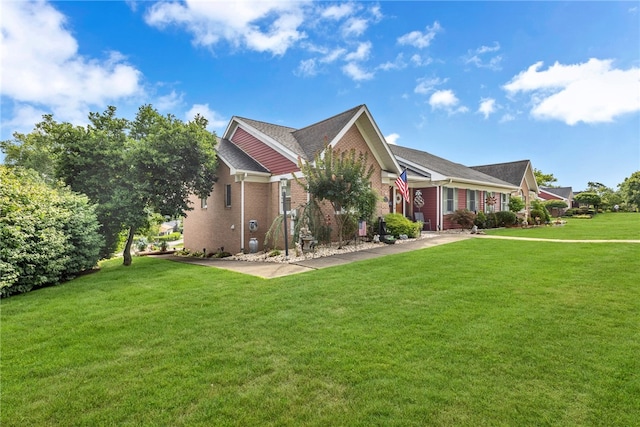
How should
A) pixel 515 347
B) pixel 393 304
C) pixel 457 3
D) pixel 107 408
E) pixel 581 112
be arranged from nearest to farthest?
pixel 107 408, pixel 515 347, pixel 393 304, pixel 457 3, pixel 581 112

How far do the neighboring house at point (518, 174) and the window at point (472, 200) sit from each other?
6373mm

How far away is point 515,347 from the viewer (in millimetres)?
3672

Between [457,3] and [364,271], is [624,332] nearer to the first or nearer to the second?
[364,271]

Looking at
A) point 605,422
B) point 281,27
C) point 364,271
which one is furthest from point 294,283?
point 281,27

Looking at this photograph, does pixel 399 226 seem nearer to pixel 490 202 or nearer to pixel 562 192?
pixel 490 202

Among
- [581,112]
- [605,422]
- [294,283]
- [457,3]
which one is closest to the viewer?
[605,422]

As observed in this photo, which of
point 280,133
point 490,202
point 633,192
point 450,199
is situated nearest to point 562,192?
point 633,192

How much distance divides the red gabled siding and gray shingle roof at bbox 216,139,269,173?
245mm

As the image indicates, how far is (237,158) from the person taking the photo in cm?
1482

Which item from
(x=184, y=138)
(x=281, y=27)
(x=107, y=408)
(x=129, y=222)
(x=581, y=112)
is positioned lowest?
(x=107, y=408)

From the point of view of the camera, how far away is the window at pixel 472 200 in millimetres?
20709

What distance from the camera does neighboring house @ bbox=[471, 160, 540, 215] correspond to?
84.4 ft

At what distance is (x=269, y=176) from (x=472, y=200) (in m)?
14.7

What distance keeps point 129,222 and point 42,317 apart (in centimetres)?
658
